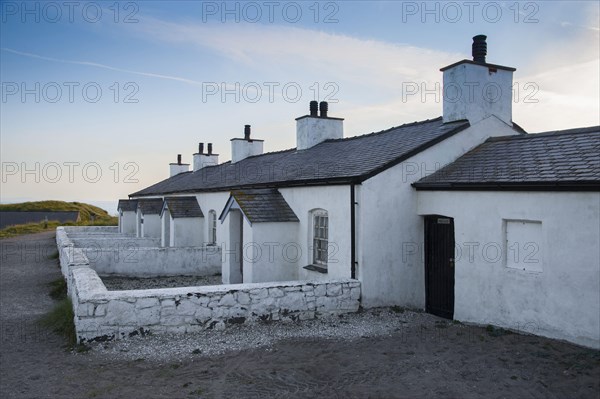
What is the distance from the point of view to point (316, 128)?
19594mm

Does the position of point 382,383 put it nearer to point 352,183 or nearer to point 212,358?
point 212,358

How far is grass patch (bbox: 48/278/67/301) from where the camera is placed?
13.2 m

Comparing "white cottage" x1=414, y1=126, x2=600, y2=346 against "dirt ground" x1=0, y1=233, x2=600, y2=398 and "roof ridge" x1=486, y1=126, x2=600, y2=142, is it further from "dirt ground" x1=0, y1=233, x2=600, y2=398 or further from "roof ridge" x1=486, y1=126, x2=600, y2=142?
"dirt ground" x1=0, y1=233, x2=600, y2=398

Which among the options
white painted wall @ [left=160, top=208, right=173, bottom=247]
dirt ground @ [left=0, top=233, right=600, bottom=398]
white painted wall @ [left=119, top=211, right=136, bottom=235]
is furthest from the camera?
white painted wall @ [left=119, top=211, right=136, bottom=235]

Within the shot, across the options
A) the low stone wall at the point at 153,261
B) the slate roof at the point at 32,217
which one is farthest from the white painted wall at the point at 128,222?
the slate roof at the point at 32,217

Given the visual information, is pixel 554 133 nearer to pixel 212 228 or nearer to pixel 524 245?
pixel 524 245

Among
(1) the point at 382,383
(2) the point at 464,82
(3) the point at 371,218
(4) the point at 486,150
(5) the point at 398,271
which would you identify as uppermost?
(2) the point at 464,82

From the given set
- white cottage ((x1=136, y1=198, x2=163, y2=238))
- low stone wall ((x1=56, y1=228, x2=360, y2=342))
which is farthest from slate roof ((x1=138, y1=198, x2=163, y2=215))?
low stone wall ((x1=56, y1=228, x2=360, y2=342))

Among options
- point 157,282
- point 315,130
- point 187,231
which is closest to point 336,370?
point 157,282

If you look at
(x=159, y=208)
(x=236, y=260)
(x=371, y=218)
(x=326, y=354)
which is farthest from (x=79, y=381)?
(x=159, y=208)

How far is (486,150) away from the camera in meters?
11.6

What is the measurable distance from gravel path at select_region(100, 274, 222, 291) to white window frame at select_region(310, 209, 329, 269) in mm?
4052

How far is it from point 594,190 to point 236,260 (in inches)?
386

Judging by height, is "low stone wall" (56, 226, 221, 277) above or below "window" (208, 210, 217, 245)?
below
